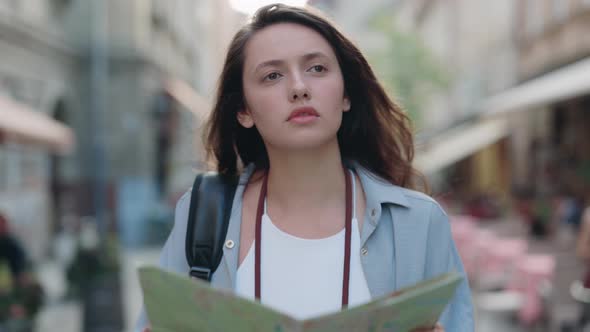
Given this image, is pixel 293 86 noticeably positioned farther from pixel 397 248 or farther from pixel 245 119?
pixel 397 248

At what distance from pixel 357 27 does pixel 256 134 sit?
57079mm

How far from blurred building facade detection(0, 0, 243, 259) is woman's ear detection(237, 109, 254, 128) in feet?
34.1

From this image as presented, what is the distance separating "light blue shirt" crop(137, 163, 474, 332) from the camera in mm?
1663

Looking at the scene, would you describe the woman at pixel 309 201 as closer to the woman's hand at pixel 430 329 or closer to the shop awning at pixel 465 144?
the woman's hand at pixel 430 329

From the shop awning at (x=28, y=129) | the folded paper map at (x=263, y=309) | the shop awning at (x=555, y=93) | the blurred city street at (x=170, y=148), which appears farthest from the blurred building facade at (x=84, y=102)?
the folded paper map at (x=263, y=309)

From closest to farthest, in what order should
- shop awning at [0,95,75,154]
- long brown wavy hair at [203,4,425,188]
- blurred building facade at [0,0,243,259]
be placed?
1. long brown wavy hair at [203,4,425,188]
2. shop awning at [0,95,75,154]
3. blurred building facade at [0,0,243,259]

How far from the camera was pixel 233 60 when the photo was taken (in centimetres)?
186

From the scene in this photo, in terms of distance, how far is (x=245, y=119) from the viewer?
6.22 feet

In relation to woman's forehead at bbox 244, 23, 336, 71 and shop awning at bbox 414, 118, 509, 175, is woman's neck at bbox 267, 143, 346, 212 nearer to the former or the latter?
woman's forehead at bbox 244, 23, 336, 71

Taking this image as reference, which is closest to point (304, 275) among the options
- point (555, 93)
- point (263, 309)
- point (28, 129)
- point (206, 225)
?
point (206, 225)

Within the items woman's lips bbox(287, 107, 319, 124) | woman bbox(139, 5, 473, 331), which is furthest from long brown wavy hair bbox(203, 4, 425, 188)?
woman's lips bbox(287, 107, 319, 124)

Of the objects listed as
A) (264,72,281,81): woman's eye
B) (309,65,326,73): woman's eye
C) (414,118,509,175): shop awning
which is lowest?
(414,118,509,175): shop awning

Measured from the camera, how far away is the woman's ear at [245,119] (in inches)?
74.3

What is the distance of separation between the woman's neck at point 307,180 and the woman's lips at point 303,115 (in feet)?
0.41
